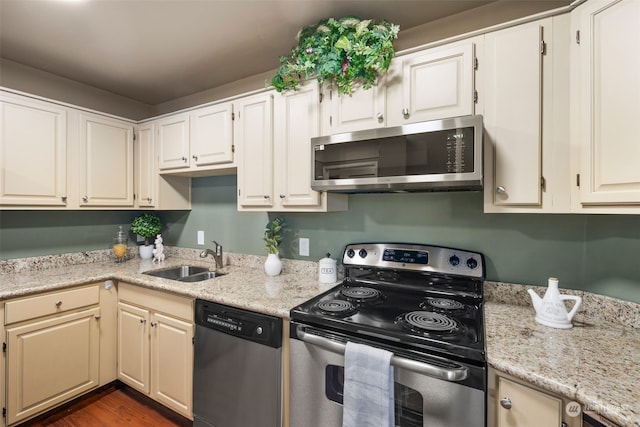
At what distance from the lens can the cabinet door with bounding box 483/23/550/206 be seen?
47.4 inches

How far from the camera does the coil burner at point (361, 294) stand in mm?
1528

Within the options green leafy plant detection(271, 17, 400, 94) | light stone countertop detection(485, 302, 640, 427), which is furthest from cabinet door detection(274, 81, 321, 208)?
light stone countertop detection(485, 302, 640, 427)

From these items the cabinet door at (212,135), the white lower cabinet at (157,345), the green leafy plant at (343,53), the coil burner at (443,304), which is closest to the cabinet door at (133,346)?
the white lower cabinet at (157,345)

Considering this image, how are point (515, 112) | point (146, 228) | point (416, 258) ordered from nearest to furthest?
1. point (515, 112)
2. point (416, 258)
3. point (146, 228)

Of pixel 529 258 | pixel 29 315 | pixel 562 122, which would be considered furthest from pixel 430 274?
pixel 29 315

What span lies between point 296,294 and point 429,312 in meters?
Result: 0.71

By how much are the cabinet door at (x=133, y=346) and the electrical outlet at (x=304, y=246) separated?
1.13 meters

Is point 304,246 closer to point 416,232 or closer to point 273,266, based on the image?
point 273,266

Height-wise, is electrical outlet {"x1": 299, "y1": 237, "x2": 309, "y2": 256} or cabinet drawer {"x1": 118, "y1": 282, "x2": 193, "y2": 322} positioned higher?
electrical outlet {"x1": 299, "y1": 237, "x2": 309, "y2": 256}

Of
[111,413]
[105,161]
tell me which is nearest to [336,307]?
[111,413]

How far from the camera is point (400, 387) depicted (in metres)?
1.12

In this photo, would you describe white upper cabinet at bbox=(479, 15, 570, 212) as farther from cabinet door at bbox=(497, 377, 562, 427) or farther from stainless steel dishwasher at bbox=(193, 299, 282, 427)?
stainless steel dishwasher at bbox=(193, 299, 282, 427)

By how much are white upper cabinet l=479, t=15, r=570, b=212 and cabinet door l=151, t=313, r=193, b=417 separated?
1845mm

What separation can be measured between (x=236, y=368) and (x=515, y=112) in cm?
181
